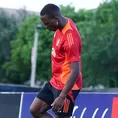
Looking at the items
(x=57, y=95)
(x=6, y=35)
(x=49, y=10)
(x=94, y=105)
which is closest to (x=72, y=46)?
(x=49, y=10)

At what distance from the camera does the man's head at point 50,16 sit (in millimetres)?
6629

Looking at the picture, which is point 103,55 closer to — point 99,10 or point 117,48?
point 117,48

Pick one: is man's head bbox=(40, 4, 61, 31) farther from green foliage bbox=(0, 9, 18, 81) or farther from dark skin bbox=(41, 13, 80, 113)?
green foliage bbox=(0, 9, 18, 81)

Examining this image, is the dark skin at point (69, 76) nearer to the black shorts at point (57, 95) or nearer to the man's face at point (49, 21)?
the man's face at point (49, 21)

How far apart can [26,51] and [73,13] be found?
15.9 ft

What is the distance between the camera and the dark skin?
6.51 m

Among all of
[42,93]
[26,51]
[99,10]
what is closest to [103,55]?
[99,10]

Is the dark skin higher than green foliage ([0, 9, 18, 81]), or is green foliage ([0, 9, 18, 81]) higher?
the dark skin

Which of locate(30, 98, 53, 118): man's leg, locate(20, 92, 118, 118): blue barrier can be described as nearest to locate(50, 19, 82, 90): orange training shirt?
locate(30, 98, 53, 118): man's leg

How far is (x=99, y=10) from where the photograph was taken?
128 ft

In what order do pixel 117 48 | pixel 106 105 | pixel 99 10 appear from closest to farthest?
pixel 106 105 < pixel 117 48 < pixel 99 10

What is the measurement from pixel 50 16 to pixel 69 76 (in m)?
0.72

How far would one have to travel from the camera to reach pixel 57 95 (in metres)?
6.83

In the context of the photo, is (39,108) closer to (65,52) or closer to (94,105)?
(65,52)
